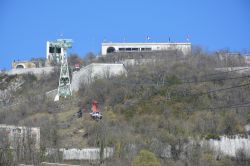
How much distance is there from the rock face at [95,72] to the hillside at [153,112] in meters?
1.10

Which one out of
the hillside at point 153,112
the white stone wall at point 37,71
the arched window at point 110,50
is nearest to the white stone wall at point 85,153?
the hillside at point 153,112

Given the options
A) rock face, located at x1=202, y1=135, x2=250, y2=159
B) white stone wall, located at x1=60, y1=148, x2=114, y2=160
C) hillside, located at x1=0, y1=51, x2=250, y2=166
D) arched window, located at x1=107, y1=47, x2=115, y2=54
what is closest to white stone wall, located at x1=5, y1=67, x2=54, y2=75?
hillside, located at x1=0, y1=51, x2=250, y2=166

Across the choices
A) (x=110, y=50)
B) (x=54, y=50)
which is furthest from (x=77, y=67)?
(x=110, y=50)

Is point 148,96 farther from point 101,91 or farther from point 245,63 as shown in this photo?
point 245,63

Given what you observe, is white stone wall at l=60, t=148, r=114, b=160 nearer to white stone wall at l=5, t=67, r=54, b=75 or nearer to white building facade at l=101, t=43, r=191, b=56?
white stone wall at l=5, t=67, r=54, b=75

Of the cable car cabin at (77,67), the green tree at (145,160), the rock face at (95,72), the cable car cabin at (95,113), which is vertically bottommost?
the green tree at (145,160)

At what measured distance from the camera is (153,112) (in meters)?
62.7

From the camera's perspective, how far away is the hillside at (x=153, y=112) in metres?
54.4

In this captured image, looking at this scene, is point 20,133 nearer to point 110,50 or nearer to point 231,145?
point 231,145

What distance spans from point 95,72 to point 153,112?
12663 millimetres

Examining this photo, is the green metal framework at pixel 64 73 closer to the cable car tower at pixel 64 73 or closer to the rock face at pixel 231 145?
the cable car tower at pixel 64 73

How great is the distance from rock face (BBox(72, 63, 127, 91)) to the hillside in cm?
110

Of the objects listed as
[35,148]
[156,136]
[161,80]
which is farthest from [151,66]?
[35,148]

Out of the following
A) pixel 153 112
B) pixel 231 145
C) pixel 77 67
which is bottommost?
pixel 231 145
